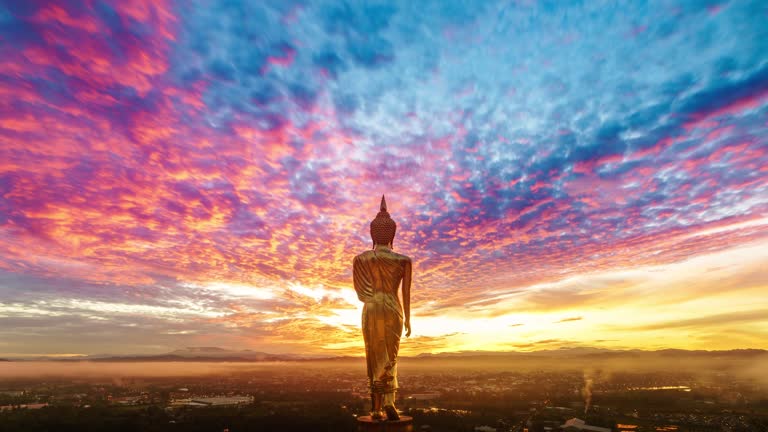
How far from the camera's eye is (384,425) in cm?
973

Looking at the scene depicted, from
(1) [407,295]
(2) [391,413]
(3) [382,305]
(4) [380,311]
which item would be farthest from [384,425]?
(1) [407,295]

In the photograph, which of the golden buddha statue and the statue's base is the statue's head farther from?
the statue's base

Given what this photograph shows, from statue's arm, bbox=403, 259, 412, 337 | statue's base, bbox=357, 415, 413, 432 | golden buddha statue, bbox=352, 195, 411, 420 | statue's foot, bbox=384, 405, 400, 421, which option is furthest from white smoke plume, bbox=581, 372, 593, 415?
statue's base, bbox=357, 415, 413, 432

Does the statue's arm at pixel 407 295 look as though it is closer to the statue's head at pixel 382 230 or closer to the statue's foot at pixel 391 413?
the statue's head at pixel 382 230

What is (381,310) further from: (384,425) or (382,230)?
(384,425)

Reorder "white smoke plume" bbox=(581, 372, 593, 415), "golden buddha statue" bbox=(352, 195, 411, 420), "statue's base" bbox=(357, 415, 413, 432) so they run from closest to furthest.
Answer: "statue's base" bbox=(357, 415, 413, 432) < "golden buddha statue" bbox=(352, 195, 411, 420) < "white smoke plume" bbox=(581, 372, 593, 415)

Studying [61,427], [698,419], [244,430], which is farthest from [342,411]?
[698,419]

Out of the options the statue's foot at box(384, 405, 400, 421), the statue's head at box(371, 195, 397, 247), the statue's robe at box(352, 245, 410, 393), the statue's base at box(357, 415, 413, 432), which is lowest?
the statue's base at box(357, 415, 413, 432)

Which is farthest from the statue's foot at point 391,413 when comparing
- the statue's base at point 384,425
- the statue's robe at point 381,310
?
the statue's robe at point 381,310

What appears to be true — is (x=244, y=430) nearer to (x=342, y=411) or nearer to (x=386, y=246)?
(x=342, y=411)

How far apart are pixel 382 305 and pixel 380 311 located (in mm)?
149

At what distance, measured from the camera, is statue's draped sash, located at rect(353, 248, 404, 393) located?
10.8 meters

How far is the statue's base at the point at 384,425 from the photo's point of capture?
31.9 ft

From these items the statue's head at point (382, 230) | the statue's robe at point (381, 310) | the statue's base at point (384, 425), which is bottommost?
the statue's base at point (384, 425)
